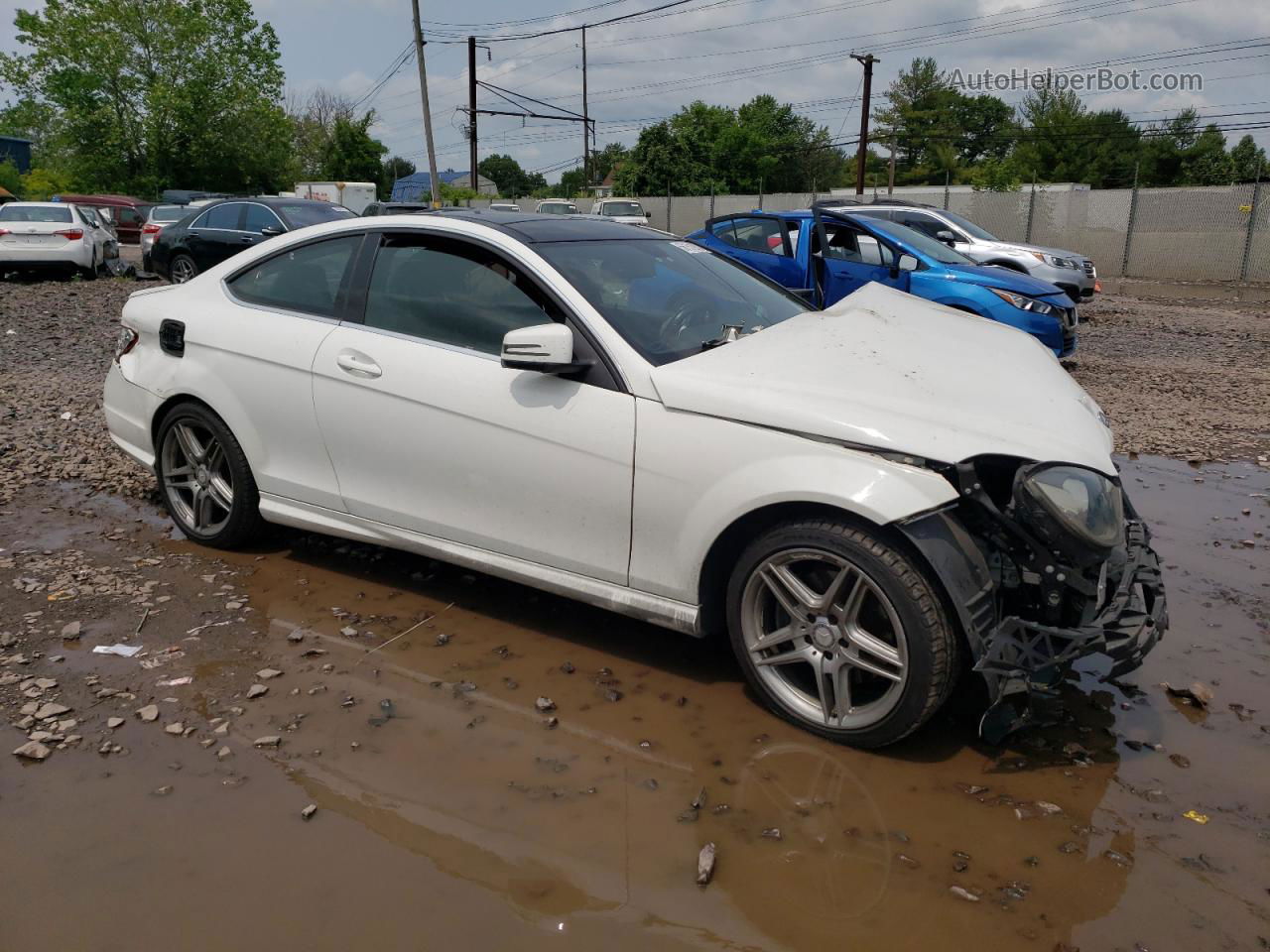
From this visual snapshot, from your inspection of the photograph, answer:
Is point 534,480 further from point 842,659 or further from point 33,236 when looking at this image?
point 33,236

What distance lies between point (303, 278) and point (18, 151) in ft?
205

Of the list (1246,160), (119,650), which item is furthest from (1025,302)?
(1246,160)

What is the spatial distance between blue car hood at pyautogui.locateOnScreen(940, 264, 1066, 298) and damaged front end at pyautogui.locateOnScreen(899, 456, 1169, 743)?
7.34 meters

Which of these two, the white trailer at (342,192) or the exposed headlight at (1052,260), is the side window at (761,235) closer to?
the exposed headlight at (1052,260)

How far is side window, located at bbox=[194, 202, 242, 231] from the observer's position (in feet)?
51.1

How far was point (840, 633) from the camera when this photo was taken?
10.6 ft

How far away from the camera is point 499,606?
14.5ft

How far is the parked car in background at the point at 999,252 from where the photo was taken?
51.2 feet

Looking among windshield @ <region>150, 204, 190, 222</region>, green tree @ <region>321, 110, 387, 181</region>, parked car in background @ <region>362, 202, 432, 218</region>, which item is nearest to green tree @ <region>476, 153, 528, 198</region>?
green tree @ <region>321, 110, 387, 181</region>

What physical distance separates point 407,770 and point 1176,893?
2.22m

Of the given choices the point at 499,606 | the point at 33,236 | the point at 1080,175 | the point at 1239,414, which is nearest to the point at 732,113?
the point at 1080,175

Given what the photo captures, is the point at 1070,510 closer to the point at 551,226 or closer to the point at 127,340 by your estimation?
the point at 551,226

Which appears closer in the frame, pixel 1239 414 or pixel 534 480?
pixel 534 480

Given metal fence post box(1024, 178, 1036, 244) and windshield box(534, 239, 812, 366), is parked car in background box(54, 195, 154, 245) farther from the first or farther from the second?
windshield box(534, 239, 812, 366)
